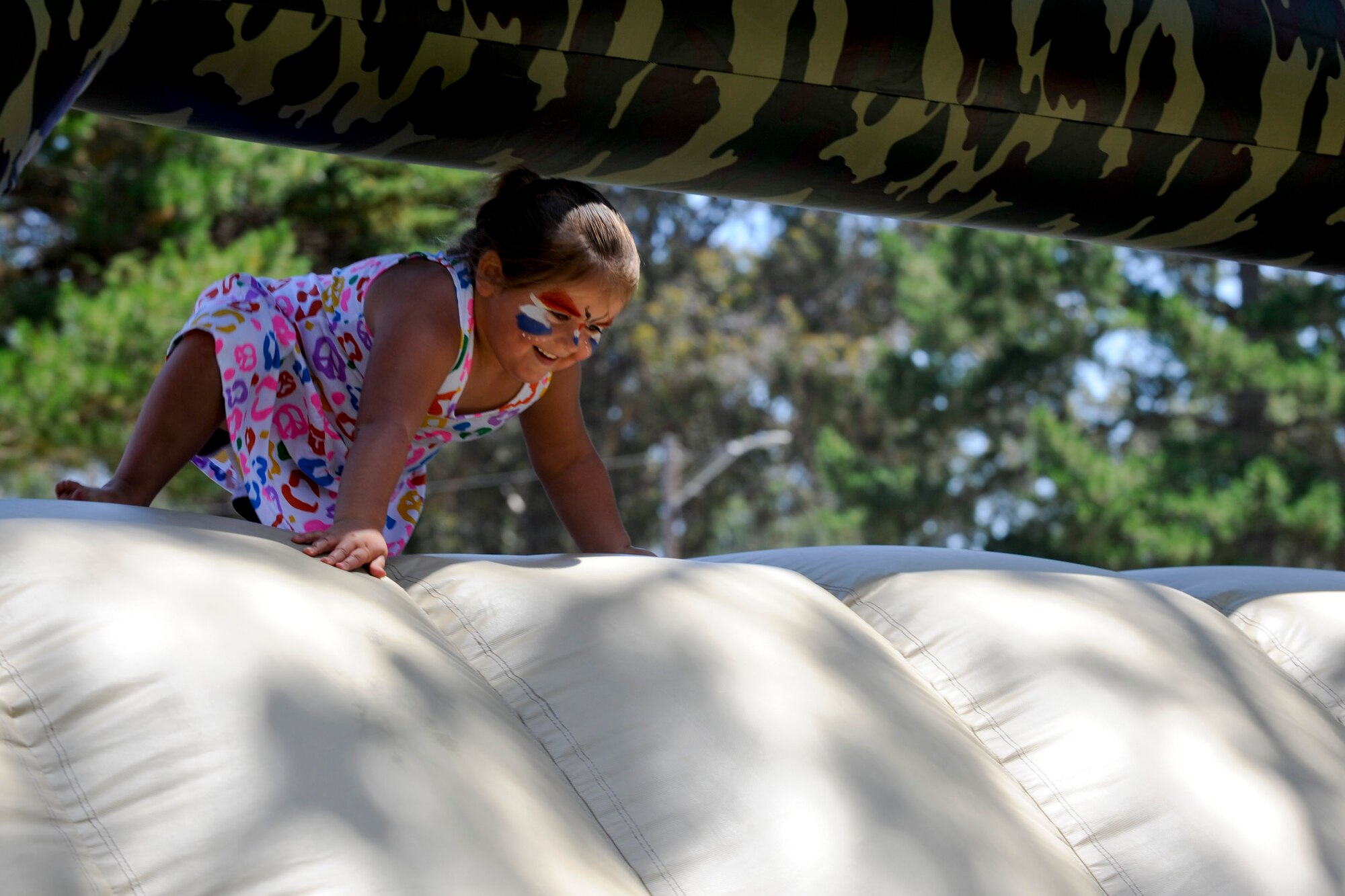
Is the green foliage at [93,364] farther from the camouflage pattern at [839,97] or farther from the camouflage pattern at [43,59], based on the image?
the camouflage pattern at [43,59]

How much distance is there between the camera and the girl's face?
1546mm

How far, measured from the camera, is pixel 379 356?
4.65ft

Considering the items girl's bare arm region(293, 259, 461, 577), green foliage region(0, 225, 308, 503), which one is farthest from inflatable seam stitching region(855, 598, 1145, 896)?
green foliage region(0, 225, 308, 503)

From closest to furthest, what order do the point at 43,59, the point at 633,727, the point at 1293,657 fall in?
1. the point at 43,59
2. the point at 633,727
3. the point at 1293,657

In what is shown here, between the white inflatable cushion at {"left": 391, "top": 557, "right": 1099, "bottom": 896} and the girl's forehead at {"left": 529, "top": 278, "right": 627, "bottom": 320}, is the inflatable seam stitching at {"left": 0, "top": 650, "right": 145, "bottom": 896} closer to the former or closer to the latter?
the white inflatable cushion at {"left": 391, "top": 557, "right": 1099, "bottom": 896}

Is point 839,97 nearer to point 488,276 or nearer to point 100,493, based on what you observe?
point 488,276

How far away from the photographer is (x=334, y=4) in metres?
1.13

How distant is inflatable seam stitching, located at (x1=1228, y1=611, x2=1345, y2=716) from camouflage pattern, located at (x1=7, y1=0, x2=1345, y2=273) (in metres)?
0.47

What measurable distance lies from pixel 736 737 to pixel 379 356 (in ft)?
2.00

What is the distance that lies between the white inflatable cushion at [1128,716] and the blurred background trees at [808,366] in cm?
905

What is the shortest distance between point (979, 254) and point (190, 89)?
1563 cm

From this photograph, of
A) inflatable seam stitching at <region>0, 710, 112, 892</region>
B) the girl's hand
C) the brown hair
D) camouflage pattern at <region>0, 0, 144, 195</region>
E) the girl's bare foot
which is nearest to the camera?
inflatable seam stitching at <region>0, 710, 112, 892</region>

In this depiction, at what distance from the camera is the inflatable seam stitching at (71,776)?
776 mm

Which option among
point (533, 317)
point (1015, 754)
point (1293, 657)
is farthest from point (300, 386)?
point (1293, 657)
